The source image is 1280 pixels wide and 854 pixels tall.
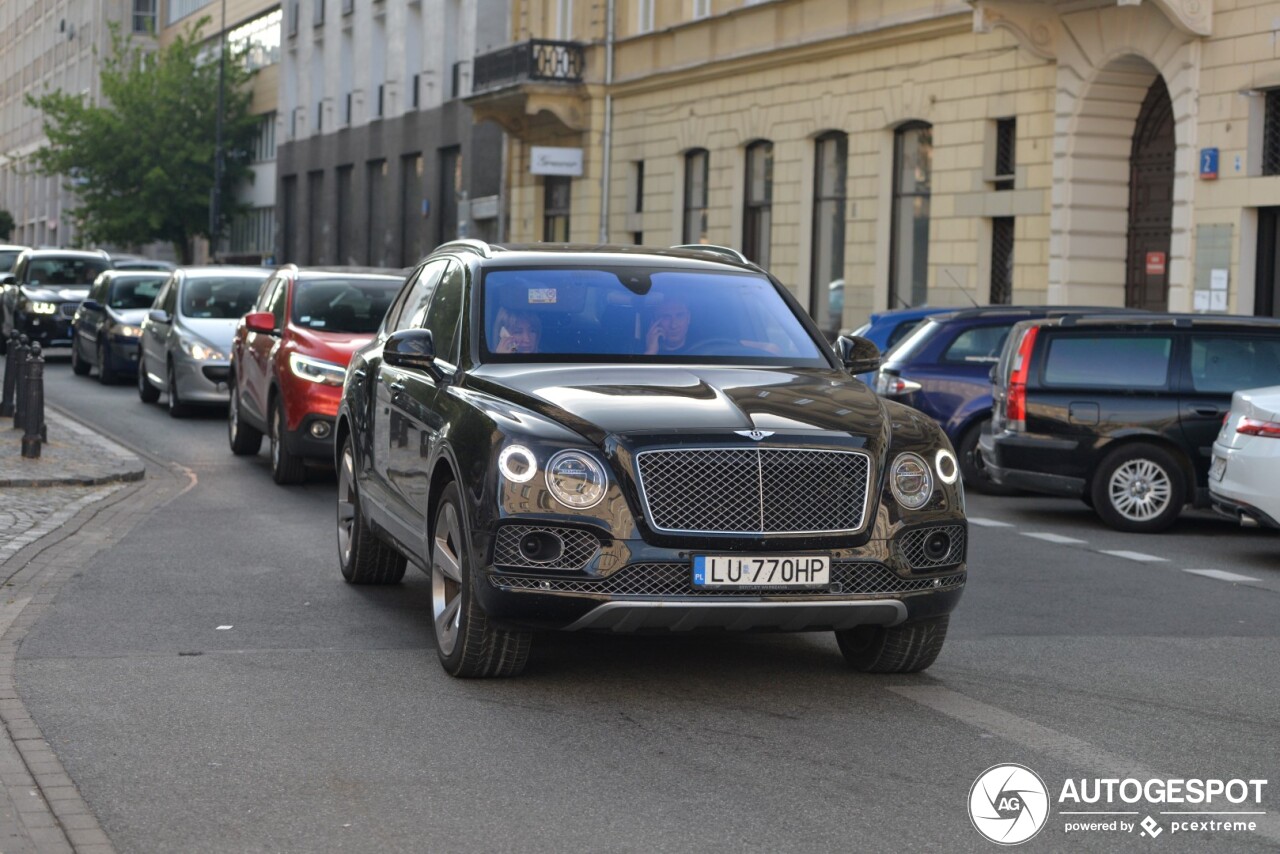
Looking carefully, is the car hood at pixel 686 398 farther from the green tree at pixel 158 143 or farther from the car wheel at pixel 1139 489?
the green tree at pixel 158 143

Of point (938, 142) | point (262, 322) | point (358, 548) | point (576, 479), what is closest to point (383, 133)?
point (938, 142)

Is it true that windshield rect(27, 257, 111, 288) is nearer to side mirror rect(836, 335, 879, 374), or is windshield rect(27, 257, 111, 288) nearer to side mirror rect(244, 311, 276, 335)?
side mirror rect(244, 311, 276, 335)

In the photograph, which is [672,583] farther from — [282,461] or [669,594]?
[282,461]

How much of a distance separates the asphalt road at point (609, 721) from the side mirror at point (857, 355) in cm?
122

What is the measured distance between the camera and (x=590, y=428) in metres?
7.53

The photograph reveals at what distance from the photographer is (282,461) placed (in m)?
16.3

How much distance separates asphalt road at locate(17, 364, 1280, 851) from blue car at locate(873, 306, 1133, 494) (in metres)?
6.68

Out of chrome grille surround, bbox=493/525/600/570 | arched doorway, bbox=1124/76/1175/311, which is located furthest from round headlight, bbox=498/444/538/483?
arched doorway, bbox=1124/76/1175/311

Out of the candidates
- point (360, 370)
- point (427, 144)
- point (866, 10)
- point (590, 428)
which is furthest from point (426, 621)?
point (427, 144)

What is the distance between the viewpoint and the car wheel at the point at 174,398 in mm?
23266

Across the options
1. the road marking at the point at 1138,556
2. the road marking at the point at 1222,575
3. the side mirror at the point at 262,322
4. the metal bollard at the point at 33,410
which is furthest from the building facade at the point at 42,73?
the road marking at the point at 1222,575

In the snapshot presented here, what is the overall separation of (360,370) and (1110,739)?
4869mm

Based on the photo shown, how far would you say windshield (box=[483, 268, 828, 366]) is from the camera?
878cm

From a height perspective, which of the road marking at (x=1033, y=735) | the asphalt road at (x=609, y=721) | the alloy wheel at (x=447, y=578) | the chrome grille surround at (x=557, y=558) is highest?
the chrome grille surround at (x=557, y=558)
